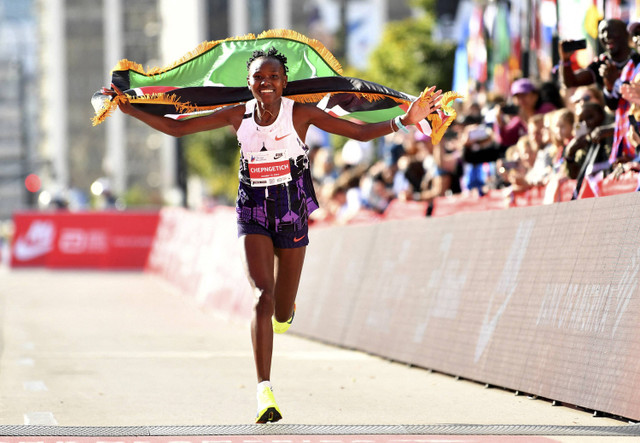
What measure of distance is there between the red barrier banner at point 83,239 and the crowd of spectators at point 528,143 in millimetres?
15036

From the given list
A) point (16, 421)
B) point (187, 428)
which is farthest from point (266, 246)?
point (16, 421)

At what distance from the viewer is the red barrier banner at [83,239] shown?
111ft

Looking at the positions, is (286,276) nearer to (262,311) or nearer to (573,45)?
(262,311)

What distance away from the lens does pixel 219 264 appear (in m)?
19.8

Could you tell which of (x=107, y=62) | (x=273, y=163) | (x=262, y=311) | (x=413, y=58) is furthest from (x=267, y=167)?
(x=107, y=62)

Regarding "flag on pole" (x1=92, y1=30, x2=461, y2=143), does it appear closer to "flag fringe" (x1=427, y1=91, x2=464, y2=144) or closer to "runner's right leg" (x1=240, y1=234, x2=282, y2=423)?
"flag fringe" (x1=427, y1=91, x2=464, y2=144)

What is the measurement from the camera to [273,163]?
7.91m

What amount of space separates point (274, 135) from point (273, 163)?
163 mm

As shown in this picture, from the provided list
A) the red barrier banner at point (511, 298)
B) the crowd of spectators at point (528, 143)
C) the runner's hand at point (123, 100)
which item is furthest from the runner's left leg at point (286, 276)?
the crowd of spectators at point (528, 143)

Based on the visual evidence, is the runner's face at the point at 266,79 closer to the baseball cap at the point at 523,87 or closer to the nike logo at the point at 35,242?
the baseball cap at the point at 523,87

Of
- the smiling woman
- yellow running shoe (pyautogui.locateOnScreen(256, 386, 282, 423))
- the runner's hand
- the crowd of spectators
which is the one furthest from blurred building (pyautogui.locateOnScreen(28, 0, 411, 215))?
yellow running shoe (pyautogui.locateOnScreen(256, 386, 282, 423))

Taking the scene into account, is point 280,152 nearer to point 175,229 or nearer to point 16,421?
point 16,421

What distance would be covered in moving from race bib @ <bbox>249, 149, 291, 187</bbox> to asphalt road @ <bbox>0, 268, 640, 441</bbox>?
1.39m

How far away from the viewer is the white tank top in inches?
312
